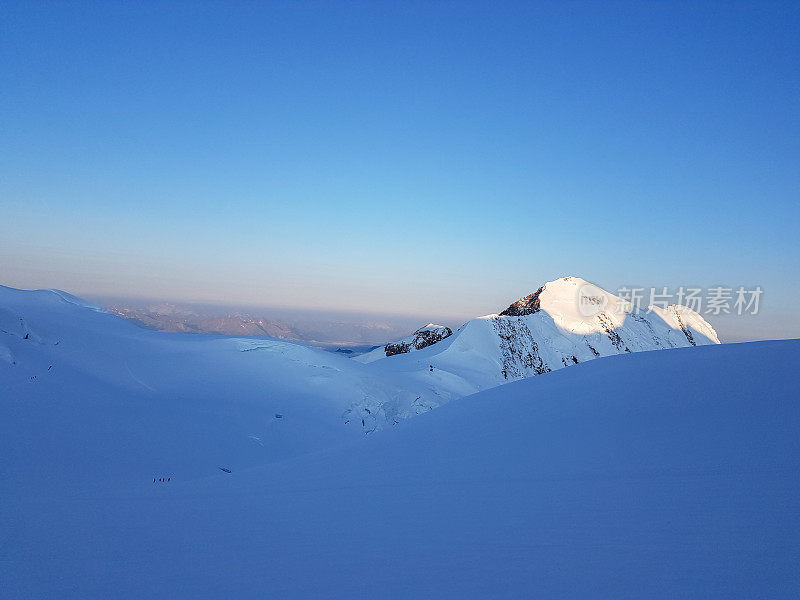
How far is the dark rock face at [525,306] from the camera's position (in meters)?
71.5

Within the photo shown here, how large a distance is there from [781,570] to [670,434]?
223cm

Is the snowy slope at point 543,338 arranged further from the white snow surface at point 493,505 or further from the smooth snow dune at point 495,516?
the smooth snow dune at point 495,516

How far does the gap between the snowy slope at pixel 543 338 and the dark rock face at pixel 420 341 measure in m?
7.84

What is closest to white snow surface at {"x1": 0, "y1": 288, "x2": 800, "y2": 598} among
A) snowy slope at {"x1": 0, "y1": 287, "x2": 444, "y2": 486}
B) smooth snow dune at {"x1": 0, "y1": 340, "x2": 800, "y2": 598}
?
smooth snow dune at {"x1": 0, "y1": 340, "x2": 800, "y2": 598}

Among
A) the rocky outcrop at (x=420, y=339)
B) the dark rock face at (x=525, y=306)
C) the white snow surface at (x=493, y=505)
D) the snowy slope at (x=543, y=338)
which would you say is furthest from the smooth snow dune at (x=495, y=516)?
the dark rock face at (x=525, y=306)

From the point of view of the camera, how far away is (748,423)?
4438 millimetres

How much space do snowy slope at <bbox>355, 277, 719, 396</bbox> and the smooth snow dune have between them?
22.4m

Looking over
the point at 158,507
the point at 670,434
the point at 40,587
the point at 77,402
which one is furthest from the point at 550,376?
the point at 77,402

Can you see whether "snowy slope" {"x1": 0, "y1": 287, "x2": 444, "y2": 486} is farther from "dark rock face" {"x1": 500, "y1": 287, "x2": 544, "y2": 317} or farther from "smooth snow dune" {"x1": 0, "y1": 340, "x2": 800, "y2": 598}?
"dark rock face" {"x1": 500, "y1": 287, "x2": 544, "y2": 317}

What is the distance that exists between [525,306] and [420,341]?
73.5ft

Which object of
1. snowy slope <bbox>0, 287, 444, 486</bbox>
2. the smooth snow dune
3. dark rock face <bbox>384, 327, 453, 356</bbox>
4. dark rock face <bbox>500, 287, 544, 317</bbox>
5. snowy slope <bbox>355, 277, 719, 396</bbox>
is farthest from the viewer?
dark rock face <bbox>500, 287, 544, 317</bbox>

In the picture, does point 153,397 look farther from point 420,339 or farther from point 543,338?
point 543,338

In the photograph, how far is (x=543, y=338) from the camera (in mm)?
62625

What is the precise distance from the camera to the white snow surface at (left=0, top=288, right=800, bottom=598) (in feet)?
8.99
